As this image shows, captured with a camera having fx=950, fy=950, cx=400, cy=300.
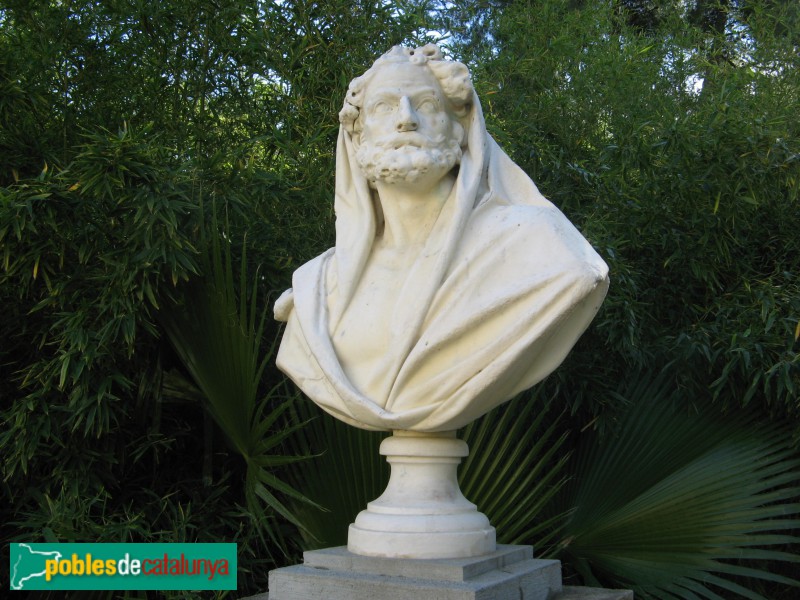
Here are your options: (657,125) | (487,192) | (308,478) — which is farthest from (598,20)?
(308,478)

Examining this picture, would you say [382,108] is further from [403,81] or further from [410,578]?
[410,578]

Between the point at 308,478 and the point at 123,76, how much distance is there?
2.02 metres

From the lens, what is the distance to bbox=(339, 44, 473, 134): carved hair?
280 cm

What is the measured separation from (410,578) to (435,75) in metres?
1.44

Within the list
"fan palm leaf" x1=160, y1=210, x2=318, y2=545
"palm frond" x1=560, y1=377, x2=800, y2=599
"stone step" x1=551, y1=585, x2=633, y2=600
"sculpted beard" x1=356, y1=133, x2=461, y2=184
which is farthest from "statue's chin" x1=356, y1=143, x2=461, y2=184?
"palm frond" x1=560, y1=377, x2=800, y2=599

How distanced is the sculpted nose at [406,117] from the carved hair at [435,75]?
16 centimetres

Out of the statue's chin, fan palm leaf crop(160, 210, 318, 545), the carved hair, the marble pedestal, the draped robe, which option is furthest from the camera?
fan palm leaf crop(160, 210, 318, 545)

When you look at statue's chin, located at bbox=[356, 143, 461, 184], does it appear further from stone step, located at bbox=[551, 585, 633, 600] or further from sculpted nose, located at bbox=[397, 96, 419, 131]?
stone step, located at bbox=[551, 585, 633, 600]

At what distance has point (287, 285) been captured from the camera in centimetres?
396

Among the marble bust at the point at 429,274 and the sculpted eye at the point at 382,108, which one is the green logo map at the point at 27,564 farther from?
the sculpted eye at the point at 382,108

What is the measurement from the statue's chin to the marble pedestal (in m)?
1.06

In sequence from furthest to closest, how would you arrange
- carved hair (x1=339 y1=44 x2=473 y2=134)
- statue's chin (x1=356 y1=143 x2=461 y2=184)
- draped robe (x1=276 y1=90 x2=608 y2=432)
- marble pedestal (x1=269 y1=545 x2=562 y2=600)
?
carved hair (x1=339 y1=44 x2=473 y2=134)
statue's chin (x1=356 y1=143 x2=461 y2=184)
draped robe (x1=276 y1=90 x2=608 y2=432)
marble pedestal (x1=269 y1=545 x2=562 y2=600)

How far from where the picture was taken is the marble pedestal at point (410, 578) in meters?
2.36

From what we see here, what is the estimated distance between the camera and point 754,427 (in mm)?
3916
